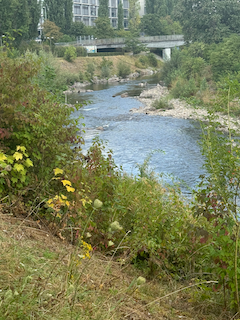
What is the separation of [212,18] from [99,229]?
33.1 meters

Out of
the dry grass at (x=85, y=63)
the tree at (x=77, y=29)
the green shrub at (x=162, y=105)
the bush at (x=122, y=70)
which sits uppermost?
the tree at (x=77, y=29)

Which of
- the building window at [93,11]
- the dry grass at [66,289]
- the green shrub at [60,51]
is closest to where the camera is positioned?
the dry grass at [66,289]

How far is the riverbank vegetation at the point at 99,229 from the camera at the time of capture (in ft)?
7.61

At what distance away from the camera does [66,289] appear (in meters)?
1.85

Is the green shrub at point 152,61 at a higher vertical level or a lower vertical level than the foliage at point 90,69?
higher

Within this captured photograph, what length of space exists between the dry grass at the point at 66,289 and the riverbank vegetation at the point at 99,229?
1 cm

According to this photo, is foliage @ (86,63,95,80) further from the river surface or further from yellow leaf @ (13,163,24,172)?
yellow leaf @ (13,163,24,172)

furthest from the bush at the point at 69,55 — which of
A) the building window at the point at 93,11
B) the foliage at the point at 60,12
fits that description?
the building window at the point at 93,11

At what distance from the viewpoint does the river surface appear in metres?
11.3

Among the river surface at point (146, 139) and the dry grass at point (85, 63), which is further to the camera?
the dry grass at point (85, 63)

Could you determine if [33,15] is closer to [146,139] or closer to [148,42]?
[148,42]

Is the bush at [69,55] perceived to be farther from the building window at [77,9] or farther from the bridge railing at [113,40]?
the building window at [77,9]

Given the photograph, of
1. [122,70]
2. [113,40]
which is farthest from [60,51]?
[113,40]

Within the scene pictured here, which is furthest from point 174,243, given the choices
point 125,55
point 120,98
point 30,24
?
point 125,55
